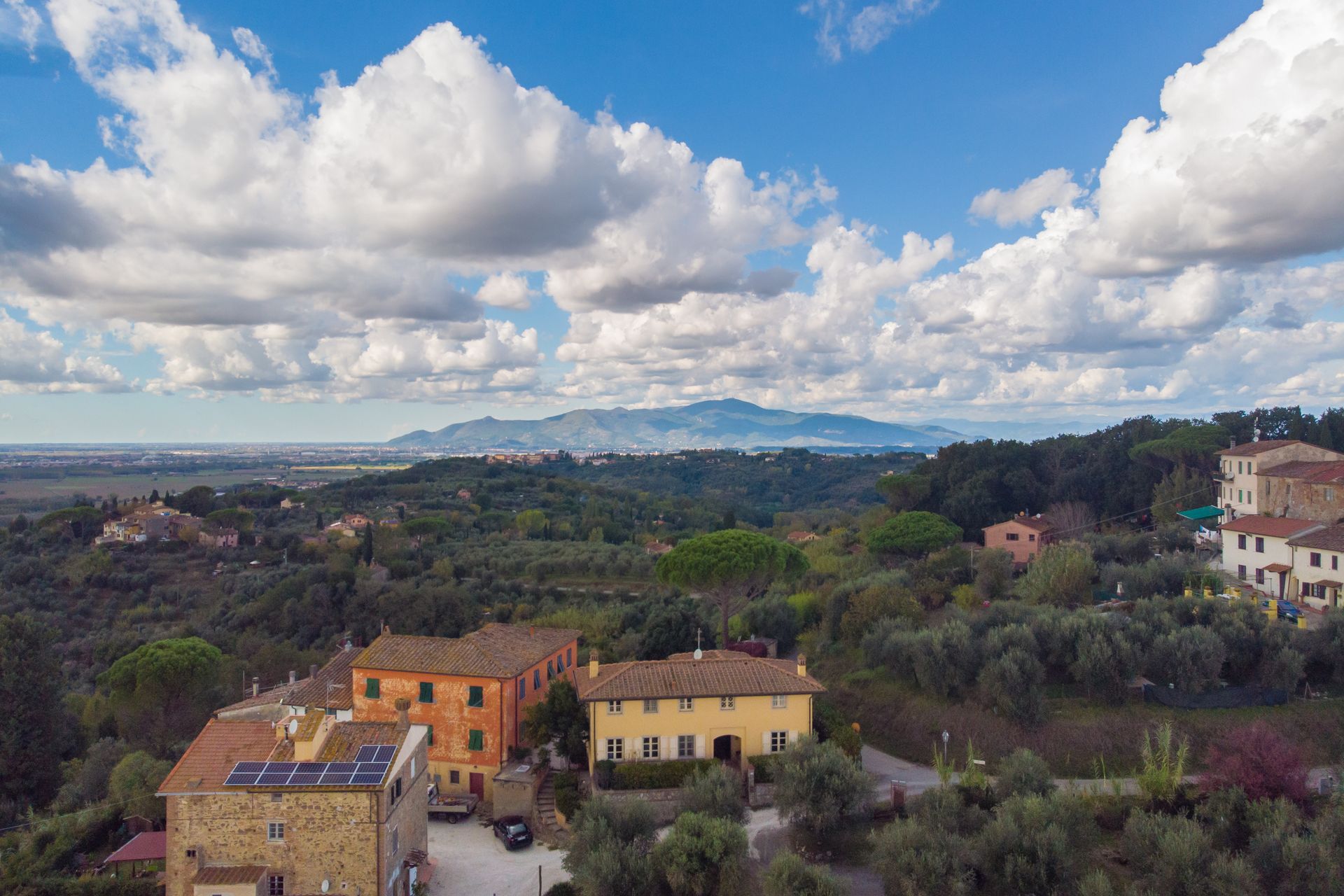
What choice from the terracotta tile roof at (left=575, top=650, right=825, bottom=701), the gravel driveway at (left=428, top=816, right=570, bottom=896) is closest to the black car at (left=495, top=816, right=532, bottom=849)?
the gravel driveway at (left=428, top=816, right=570, bottom=896)

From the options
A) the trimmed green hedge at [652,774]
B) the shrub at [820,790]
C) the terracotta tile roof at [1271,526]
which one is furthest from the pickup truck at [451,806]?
the terracotta tile roof at [1271,526]

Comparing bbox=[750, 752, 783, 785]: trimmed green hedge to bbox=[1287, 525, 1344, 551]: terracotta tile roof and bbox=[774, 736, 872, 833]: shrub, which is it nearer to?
bbox=[774, 736, 872, 833]: shrub

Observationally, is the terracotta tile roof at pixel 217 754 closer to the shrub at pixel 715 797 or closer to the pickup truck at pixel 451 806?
the pickup truck at pixel 451 806

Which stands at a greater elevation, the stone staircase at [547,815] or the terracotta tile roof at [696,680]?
the terracotta tile roof at [696,680]

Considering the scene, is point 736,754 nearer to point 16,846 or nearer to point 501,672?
point 501,672

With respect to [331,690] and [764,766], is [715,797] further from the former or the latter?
[331,690]

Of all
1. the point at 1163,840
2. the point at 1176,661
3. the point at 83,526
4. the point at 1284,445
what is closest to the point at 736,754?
the point at 1163,840
